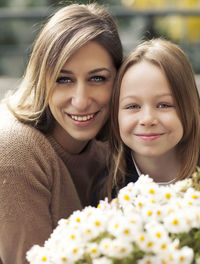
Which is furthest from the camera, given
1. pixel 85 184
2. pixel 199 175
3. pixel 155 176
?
pixel 85 184

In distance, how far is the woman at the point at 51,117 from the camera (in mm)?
1952

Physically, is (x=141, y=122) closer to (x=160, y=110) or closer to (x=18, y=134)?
(x=160, y=110)

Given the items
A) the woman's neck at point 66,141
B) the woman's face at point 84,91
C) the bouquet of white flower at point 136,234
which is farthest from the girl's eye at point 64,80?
the bouquet of white flower at point 136,234

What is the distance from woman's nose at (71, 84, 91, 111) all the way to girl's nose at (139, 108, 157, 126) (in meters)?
0.26

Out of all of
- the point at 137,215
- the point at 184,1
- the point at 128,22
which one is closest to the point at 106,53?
the point at 137,215

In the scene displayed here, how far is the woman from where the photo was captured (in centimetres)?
195

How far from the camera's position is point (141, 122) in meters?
1.88

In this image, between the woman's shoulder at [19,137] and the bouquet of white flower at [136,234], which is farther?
the woman's shoulder at [19,137]

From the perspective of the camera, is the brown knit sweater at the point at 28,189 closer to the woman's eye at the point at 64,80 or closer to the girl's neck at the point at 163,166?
the woman's eye at the point at 64,80

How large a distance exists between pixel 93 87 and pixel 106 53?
0.16m

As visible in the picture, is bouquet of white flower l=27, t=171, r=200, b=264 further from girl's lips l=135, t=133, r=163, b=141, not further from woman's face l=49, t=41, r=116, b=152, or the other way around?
woman's face l=49, t=41, r=116, b=152

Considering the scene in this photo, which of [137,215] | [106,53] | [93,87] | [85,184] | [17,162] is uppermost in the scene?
[106,53]

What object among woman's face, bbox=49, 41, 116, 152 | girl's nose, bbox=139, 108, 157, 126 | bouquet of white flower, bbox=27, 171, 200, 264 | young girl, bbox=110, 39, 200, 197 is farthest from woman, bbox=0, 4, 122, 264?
bouquet of white flower, bbox=27, 171, 200, 264

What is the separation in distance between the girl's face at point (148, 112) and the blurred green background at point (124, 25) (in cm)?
53
